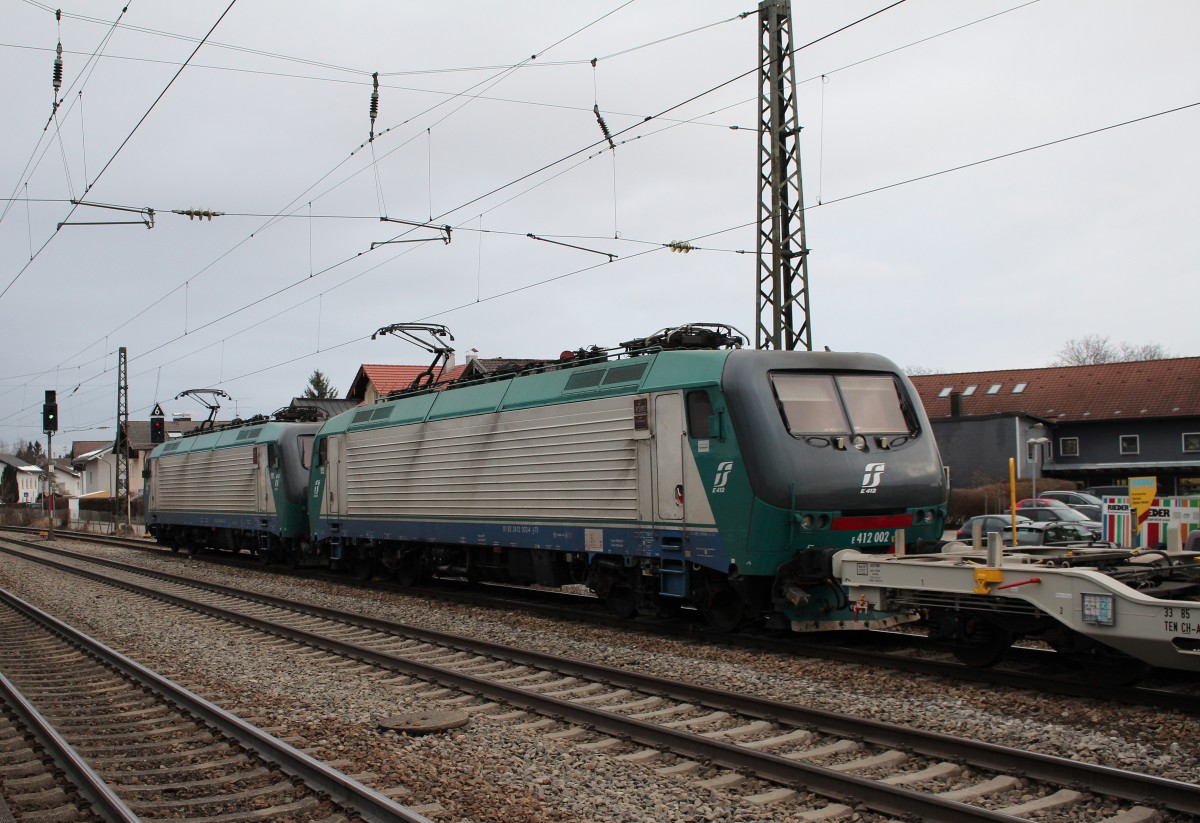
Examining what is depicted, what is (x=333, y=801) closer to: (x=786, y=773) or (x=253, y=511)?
(x=786, y=773)

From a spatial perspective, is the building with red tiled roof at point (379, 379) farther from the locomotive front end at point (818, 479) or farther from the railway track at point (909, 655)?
the locomotive front end at point (818, 479)

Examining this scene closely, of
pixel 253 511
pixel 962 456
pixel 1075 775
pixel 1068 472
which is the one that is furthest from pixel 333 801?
pixel 1068 472

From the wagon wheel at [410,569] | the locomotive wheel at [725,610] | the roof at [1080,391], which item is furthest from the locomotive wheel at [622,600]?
the roof at [1080,391]

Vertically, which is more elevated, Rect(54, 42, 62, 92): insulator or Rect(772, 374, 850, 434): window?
Rect(54, 42, 62, 92): insulator

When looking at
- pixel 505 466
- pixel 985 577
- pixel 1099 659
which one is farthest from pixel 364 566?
pixel 1099 659

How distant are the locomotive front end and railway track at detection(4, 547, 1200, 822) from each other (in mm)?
2291

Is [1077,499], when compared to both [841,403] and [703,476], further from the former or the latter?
[703,476]

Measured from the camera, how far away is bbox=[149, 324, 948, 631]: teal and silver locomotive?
1090cm

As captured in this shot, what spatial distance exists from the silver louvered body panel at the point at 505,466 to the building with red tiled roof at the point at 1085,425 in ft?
96.9

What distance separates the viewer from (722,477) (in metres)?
11.3

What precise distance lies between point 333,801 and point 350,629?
7.81 metres

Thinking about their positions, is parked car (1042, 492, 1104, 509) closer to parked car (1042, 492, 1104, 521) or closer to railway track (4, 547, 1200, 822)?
parked car (1042, 492, 1104, 521)

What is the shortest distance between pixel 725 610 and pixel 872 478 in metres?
2.29

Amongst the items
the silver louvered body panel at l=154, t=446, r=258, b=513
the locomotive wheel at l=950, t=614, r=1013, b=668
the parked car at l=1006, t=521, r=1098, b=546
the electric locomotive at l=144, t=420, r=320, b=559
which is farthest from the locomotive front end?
the silver louvered body panel at l=154, t=446, r=258, b=513
